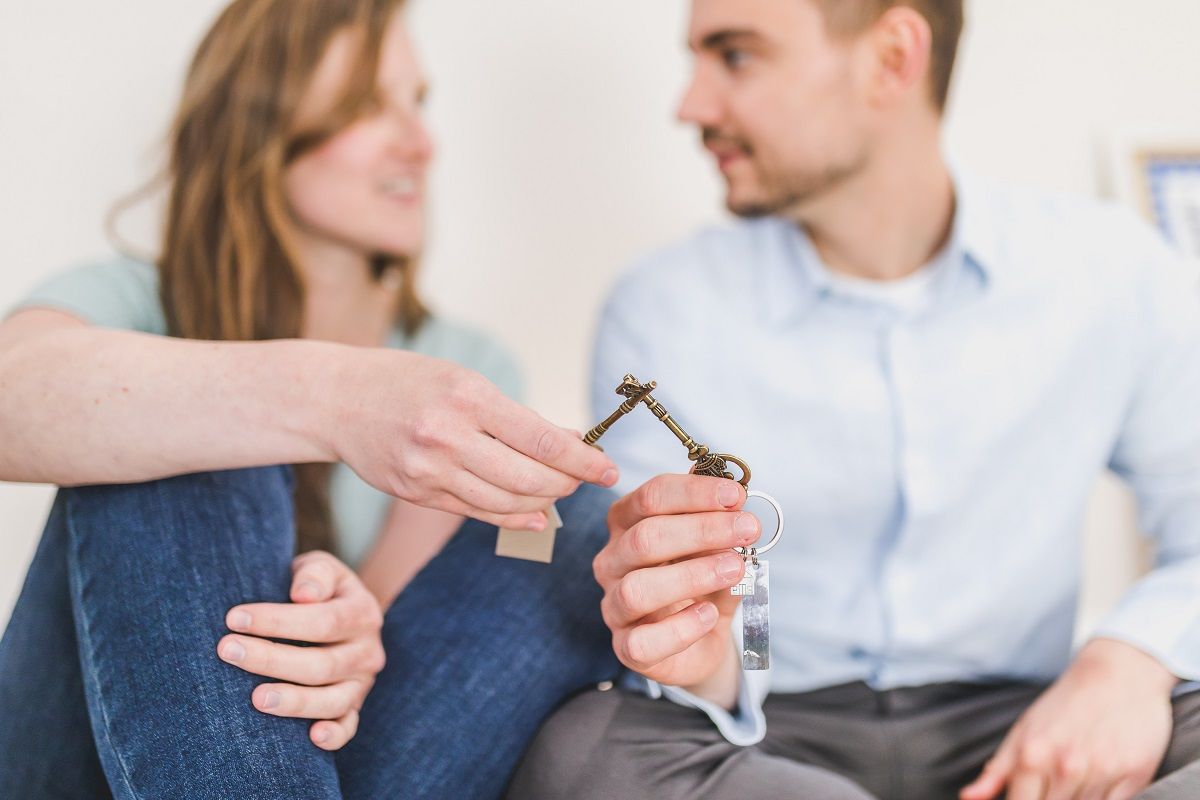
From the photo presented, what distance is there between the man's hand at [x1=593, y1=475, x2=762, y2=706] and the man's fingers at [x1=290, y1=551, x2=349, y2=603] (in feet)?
0.93

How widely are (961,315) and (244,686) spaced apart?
112 centimetres

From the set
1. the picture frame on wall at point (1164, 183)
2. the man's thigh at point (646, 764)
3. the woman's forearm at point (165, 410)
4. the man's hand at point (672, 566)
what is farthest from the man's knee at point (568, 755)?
the picture frame on wall at point (1164, 183)

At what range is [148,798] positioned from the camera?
93 cm

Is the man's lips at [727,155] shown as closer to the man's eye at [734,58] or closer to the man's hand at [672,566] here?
the man's eye at [734,58]

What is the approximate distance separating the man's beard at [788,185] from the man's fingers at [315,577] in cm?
90

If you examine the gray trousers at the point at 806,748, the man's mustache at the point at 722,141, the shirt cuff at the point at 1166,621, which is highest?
the man's mustache at the point at 722,141

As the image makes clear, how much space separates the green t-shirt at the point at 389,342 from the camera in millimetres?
1376

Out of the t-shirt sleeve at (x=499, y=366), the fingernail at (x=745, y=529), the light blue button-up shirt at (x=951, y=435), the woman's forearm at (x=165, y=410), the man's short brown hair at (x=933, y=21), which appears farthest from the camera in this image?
the t-shirt sleeve at (x=499, y=366)

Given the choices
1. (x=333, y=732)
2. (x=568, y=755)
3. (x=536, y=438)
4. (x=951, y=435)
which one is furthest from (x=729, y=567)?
(x=951, y=435)

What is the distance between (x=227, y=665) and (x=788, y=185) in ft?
3.58

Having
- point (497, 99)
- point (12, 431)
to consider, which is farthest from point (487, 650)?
point (497, 99)

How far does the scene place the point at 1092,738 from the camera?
44.9 inches

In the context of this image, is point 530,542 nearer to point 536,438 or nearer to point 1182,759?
point 536,438

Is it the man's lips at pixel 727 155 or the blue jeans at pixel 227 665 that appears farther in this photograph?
the man's lips at pixel 727 155
